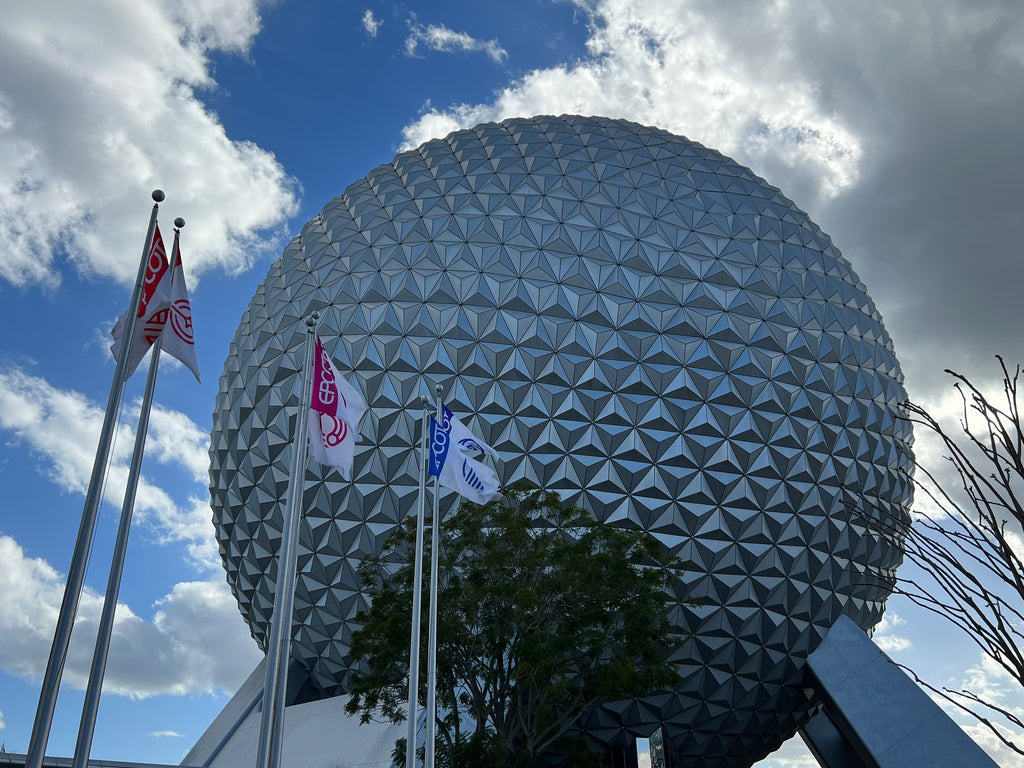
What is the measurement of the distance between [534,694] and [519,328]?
1027 centimetres

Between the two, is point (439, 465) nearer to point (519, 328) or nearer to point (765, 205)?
point (519, 328)

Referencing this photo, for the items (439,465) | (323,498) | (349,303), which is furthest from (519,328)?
(439,465)

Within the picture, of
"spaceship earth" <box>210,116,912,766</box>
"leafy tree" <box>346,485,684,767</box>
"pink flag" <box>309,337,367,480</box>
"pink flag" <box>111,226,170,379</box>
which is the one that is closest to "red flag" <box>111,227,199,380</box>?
"pink flag" <box>111,226,170,379</box>

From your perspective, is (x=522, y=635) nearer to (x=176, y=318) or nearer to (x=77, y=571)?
(x=176, y=318)

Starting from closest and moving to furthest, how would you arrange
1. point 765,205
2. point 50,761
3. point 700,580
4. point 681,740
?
point 50,761, point 700,580, point 681,740, point 765,205

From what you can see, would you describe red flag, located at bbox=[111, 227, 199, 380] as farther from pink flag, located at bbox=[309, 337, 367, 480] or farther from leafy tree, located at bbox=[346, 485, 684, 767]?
leafy tree, located at bbox=[346, 485, 684, 767]

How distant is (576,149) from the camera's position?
98.9ft

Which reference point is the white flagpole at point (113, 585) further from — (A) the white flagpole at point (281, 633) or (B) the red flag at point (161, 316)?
(A) the white flagpole at point (281, 633)

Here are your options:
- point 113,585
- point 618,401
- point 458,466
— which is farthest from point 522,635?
point 113,585

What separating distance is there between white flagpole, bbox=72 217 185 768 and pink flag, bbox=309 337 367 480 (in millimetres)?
2408

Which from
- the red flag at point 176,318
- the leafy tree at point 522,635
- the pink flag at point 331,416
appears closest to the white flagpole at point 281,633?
the pink flag at point 331,416

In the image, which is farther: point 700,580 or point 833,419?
point 833,419

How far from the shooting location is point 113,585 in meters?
11.1

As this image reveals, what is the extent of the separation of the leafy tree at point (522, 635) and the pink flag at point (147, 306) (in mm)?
10215
